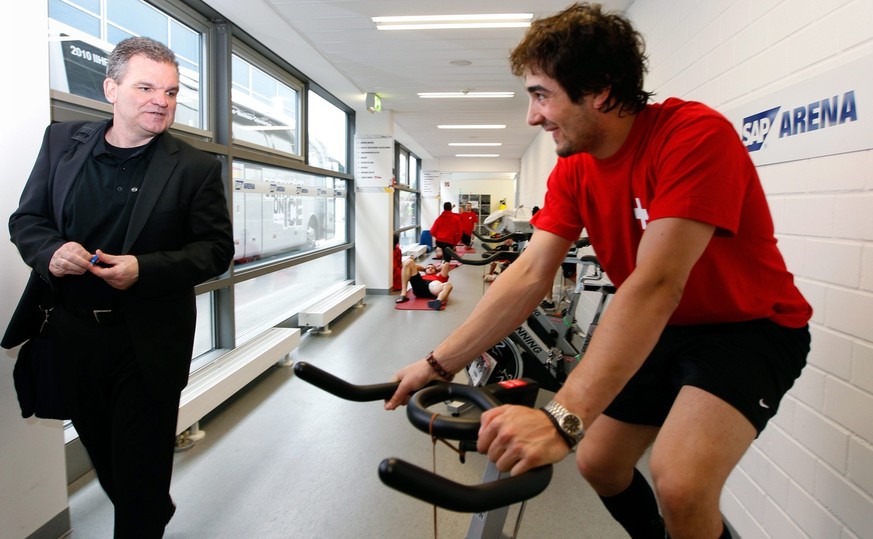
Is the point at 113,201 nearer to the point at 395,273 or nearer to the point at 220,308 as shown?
the point at 220,308

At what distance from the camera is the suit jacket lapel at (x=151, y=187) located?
1644mm

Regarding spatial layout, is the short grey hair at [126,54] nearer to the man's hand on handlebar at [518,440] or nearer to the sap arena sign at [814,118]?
the man's hand on handlebar at [518,440]

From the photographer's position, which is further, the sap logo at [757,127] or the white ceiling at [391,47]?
the white ceiling at [391,47]

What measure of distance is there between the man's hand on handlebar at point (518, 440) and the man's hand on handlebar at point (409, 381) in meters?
0.35

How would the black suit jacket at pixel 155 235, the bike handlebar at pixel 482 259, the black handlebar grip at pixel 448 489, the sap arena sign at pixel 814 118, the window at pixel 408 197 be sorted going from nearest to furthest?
the black handlebar grip at pixel 448 489, the sap arena sign at pixel 814 118, the black suit jacket at pixel 155 235, the bike handlebar at pixel 482 259, the window at pixel 408 197

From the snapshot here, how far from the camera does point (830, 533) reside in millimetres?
1577

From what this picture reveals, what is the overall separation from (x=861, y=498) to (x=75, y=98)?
3.46m

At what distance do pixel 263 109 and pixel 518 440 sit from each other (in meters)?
5.13

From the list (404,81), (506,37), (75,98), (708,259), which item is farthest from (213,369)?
(404,81)

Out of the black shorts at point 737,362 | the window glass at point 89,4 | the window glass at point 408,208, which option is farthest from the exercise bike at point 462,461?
the window glass at point 408,208

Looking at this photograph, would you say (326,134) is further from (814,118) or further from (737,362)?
(737,362)

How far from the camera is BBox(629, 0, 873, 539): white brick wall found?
1.48m

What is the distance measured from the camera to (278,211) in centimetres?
560

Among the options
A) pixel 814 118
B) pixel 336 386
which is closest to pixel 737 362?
pixel 336 386
